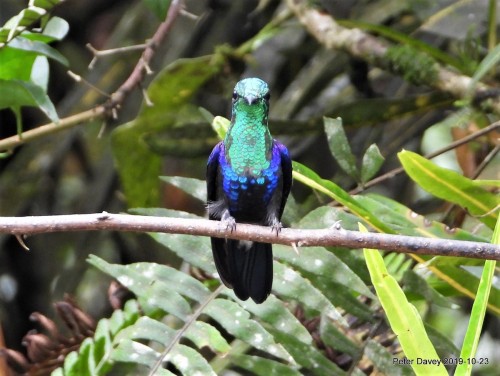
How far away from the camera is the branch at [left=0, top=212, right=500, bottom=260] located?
5.87 ft

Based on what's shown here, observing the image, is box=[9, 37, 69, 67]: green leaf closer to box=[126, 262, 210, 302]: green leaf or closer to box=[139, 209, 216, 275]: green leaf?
box=[139, 209, 216, 275]: green leaf

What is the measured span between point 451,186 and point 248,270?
1.88 ft

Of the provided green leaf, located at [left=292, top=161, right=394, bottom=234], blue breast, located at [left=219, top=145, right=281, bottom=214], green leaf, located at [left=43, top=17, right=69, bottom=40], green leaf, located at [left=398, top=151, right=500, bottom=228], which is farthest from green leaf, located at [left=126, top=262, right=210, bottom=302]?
green leaf, located at [left=43, top=17, right=69, bottom=40]

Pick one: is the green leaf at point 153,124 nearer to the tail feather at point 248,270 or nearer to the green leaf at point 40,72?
the green leaf at point 40,72

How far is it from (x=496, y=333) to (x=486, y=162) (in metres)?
1.07

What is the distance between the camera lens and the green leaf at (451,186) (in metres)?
2.30

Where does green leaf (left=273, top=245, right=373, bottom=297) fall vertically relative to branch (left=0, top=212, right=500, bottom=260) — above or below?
above

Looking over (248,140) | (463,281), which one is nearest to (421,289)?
(463,281)

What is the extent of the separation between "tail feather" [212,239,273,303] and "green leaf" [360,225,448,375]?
0.52 meters

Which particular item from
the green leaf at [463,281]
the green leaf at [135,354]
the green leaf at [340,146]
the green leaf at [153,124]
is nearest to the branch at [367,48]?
the green leaf at [153,124]

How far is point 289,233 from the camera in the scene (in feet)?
6.33

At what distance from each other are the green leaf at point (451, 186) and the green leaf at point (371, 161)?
0.54 ft

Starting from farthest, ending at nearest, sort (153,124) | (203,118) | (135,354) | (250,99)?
(203,118) → (153,124) → (250,99) → (135,354)

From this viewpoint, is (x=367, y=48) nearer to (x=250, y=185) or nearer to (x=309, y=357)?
(x=250, y=185)
